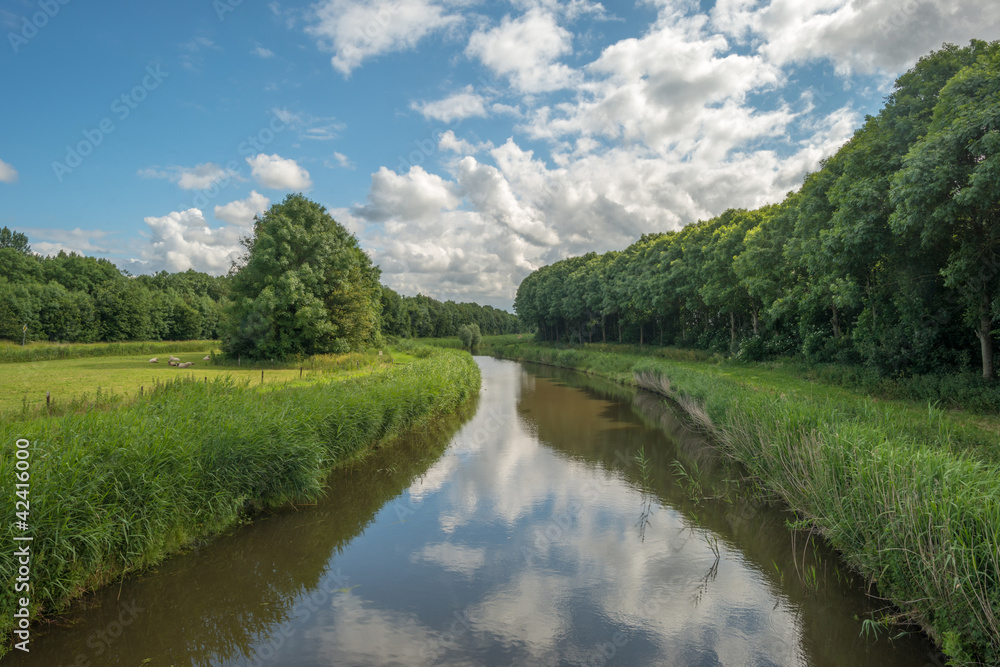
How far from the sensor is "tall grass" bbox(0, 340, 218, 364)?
3434 cm

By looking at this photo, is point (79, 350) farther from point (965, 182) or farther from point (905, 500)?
point (965, 182)

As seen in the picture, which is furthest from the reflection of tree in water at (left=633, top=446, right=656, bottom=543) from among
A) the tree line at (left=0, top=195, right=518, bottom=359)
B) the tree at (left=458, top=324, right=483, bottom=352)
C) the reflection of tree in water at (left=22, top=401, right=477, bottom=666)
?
the tree at (left=458, top=324, right=483, bottom=352)

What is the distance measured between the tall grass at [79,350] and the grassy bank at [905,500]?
44766 mm

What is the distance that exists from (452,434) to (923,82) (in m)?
19.1

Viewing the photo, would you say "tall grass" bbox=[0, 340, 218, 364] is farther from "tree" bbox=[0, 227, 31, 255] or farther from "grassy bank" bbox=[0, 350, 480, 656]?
"tree" bbox=[0, 227, 31, 255]

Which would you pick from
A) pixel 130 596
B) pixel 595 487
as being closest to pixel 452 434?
pixel 595 487

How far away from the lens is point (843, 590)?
23.4 ft

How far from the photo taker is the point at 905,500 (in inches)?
218

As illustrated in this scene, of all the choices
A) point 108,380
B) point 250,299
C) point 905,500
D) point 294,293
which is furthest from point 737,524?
point 250,299

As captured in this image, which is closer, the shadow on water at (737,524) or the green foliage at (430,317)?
the shadow on water at (737,524)

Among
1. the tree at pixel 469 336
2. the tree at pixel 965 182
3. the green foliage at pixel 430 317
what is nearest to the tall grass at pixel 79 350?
the green foliage at pixel 430 317

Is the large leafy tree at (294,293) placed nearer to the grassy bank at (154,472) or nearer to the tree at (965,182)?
the grassy bank at (154,472)

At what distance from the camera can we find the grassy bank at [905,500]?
186 inches

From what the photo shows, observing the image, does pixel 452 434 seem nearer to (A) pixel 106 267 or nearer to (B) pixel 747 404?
(B) pixel 747 404
